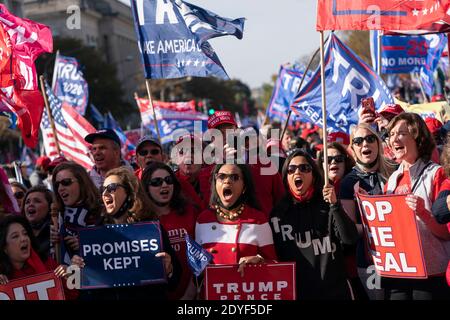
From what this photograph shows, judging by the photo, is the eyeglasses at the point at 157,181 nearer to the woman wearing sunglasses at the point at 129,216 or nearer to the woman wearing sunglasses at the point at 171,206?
the woman wearing sunglasses at the point at 171,206

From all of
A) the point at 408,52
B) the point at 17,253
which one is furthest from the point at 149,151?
the point at 408,52

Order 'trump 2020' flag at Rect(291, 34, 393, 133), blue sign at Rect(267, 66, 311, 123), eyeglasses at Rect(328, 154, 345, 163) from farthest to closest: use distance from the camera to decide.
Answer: blue sign at Rect(267, 66, 311, 123)
'trump 2020' flag at Rect(291, 34, 393, 133)
eyeglasses at Rect(328, 154, 345, 163)

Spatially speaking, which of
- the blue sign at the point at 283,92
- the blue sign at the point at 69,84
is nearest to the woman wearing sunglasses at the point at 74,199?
the blue sign at the point at 69,84

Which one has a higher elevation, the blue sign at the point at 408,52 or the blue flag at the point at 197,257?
the blue sign at the point at 408,52

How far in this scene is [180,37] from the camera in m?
8.48

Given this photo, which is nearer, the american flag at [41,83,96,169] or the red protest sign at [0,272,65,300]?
the red protest sign at [0,272,65,300]

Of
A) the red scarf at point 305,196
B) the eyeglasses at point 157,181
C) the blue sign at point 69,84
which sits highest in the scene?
the blue sign at point 69,84

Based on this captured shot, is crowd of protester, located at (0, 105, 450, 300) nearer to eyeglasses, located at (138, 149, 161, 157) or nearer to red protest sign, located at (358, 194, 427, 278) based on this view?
red protest sign, located at (358, 194, 427, 278)

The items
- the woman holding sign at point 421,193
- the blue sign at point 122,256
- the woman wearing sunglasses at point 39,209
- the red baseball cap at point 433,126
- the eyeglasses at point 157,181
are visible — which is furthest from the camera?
the red baseball cap at point 433,126

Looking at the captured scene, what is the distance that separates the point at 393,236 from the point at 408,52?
29.0ft

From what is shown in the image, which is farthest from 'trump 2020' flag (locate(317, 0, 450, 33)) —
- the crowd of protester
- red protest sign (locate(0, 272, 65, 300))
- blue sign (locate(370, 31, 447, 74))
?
blue sign (locate(370, 31, 447, 74))

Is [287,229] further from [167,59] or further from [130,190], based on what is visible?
[167,59]

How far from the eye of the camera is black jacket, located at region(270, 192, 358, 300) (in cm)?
531

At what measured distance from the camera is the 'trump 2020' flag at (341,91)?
9.32 meters
